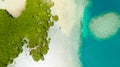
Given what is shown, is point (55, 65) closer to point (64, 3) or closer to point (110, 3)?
point (64, 3)

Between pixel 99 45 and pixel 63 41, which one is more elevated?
pixel 63 41

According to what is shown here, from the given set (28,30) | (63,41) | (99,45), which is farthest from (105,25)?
(28,30)

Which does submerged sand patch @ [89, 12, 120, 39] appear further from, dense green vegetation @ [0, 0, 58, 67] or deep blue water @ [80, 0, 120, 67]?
dense green vegetation @ [0, 0, 58, 67]

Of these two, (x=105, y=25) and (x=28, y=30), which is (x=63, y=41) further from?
(x=105, y=25)

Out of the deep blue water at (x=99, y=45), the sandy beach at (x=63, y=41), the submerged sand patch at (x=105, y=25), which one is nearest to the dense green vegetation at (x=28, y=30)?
the sandy beach at (x=63, y=41)

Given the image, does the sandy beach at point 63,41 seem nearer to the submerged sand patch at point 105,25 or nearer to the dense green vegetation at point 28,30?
the dense green vegetation at point 28,30

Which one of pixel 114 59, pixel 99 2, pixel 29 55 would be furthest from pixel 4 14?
pixel 114 59
